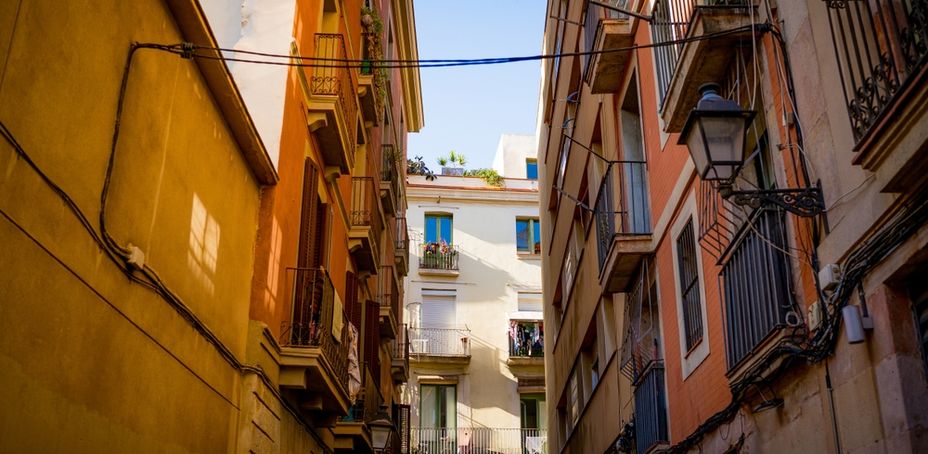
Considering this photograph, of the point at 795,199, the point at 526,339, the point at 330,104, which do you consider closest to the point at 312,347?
the point at 330,104

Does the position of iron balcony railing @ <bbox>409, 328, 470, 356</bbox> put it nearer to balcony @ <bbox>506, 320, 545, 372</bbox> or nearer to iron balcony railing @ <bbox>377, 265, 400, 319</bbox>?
balcony @ <bbox>506, 320, 545, 372</bbox>

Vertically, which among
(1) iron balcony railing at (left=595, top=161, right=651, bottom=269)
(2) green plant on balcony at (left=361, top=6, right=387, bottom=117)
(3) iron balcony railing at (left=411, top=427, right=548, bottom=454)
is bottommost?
(1) iron balcony railing at (left=595, top=161, right=651, bottom=269)

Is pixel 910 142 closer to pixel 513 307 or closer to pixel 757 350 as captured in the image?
pixel 757 350

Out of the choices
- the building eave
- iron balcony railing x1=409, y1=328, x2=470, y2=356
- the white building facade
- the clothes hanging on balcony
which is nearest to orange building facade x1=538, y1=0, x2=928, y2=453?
the clothes hanging on balcony

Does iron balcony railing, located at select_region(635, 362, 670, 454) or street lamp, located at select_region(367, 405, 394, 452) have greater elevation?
street lamp, located at select_region(367, 405, 394, 452)

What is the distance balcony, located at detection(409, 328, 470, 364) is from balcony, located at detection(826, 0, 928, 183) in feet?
101

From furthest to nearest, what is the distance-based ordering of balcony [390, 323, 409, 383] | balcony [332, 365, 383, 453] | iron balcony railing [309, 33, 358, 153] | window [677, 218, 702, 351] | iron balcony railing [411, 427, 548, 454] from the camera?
iron balcony railing [411, 427, 548, 454]
balcony [390, 323, 409, 383]
balcony [332, 365, 383, 453]
iron balcony railing [309, 33, 358, 153]
window [677, 218, 702, 351]

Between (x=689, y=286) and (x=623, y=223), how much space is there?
2.74m

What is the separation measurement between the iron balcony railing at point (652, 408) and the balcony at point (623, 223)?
155 cm

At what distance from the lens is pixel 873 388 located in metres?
6.29

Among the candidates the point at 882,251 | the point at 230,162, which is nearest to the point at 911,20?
the point at 882,251

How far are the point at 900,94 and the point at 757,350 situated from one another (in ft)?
9.99

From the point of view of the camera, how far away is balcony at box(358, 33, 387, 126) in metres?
19.1

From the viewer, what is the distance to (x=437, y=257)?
38875mm
